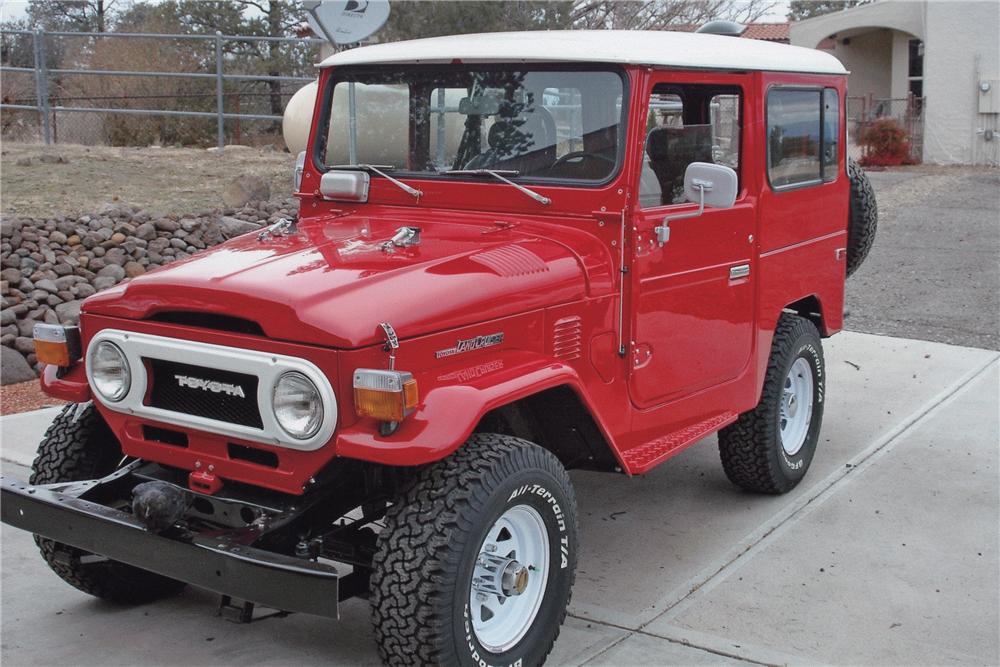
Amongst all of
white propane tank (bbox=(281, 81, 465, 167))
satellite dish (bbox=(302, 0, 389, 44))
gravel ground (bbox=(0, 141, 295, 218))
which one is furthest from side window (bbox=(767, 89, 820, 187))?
gravel ground (bbox=(0, 141, 295, 218))

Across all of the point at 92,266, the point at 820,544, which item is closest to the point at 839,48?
the point at 92,266

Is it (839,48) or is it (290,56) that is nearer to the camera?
(290,56)

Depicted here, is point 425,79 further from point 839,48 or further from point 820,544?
point 839,48

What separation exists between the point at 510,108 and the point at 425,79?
0.46 metres

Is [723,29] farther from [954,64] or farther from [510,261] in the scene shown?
[954,64]

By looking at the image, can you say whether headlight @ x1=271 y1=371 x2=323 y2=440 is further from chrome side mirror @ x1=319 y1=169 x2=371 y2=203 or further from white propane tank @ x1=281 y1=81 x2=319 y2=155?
white propane tank @ x1=281 y1=81 x2=319 y2=155

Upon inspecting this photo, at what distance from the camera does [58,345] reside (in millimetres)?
3975

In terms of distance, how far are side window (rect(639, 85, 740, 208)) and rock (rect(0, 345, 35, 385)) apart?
16.4 ft

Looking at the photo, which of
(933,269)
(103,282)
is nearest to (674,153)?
(103,282)

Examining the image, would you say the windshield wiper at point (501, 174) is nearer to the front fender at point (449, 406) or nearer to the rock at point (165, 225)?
the front fender at point (449, 406)

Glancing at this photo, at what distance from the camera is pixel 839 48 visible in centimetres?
2808

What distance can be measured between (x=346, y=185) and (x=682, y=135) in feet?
4.71

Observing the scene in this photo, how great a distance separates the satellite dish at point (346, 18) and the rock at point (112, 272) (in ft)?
8.40

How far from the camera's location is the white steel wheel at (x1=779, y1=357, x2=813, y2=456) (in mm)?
5656
